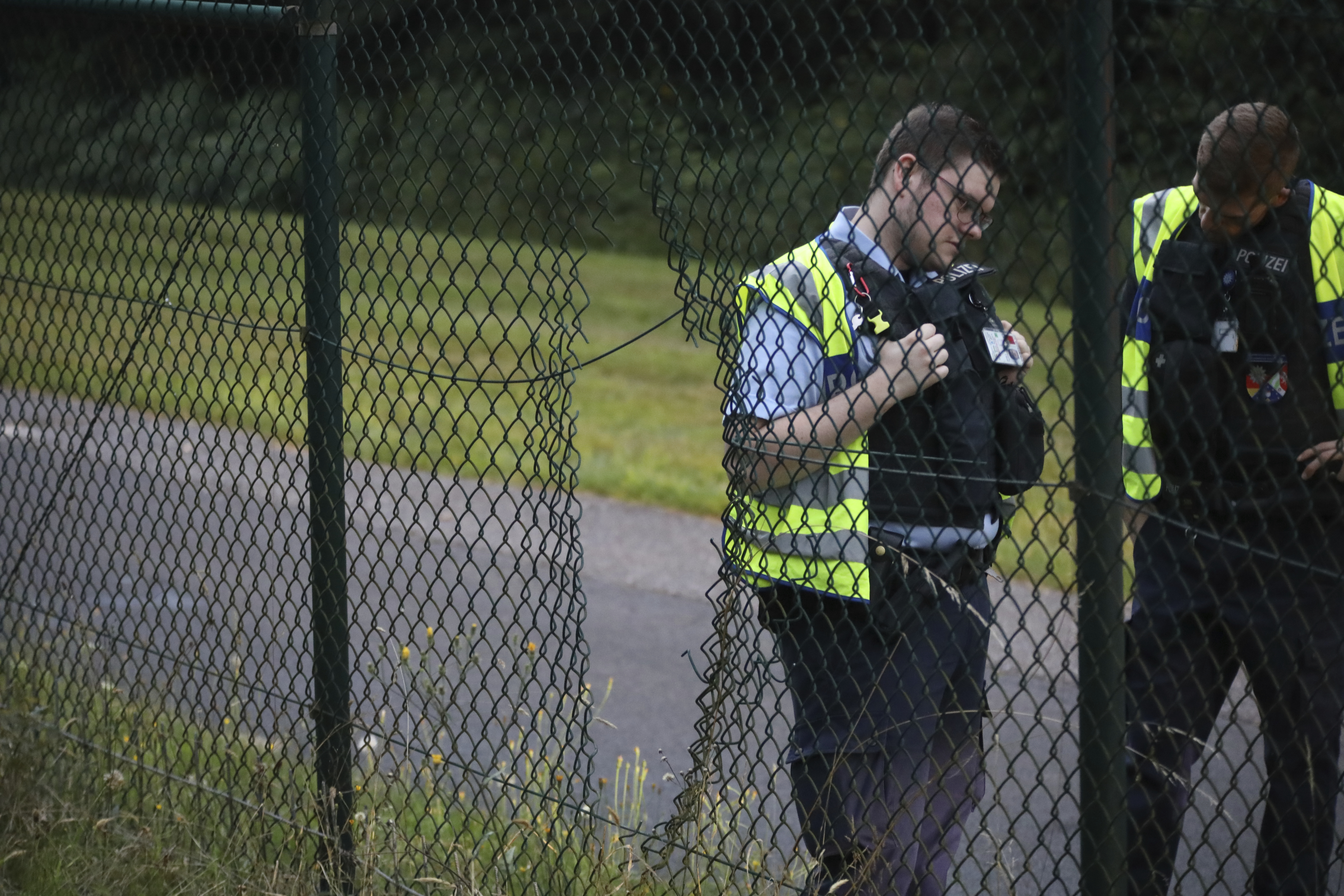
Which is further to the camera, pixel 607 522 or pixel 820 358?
pixel 607 522

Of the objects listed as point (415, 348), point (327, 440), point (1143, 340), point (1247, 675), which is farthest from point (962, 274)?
point (415, 348)

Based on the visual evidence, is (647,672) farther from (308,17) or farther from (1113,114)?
(1113,114)

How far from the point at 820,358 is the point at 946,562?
47 centimetres

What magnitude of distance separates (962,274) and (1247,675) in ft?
3.99

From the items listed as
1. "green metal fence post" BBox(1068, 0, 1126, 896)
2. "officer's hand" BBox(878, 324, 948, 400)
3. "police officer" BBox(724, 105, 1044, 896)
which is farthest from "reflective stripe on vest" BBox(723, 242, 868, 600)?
"green metal fence post" BBox(1068, 0, 1126, 896)

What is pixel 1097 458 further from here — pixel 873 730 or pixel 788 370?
pixel 873 730

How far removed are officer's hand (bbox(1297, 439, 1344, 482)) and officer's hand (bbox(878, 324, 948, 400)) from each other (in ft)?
2.78

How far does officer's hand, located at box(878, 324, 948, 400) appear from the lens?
2387 millimetres

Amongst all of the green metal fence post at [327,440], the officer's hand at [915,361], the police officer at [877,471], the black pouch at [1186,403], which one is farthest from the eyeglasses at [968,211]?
the green metal fence post at [327,440]

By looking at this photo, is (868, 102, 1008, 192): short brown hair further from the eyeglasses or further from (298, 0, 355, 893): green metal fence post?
(298, 0, 355, 893): green metal fence post

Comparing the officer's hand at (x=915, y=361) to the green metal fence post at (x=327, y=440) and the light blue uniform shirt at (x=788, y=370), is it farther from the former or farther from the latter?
the green metal fence post at (x=327, y=440)

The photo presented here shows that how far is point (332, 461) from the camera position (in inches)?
119

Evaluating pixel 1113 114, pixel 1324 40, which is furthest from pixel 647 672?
pixel 1324 40

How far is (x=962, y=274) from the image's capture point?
2631 mm
